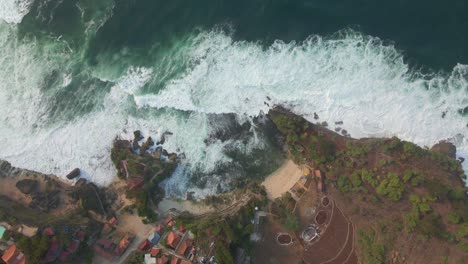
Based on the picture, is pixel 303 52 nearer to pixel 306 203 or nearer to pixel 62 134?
pixel 306 203

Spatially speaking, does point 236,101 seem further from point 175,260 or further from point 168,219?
point 175,260

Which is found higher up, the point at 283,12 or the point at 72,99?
the point at 283,12

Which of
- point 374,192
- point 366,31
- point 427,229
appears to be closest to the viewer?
point 427,229

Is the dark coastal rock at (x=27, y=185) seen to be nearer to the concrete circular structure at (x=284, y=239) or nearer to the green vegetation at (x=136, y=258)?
the green vegetation at (x=136, y=258)

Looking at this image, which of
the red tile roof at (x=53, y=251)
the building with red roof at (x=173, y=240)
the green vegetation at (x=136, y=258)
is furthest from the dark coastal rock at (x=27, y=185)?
the building with red roof at (x=173, y=240)

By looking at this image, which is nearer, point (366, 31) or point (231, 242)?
point (231, 242)

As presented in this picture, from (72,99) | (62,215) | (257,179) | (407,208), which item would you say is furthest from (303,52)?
(62,215)

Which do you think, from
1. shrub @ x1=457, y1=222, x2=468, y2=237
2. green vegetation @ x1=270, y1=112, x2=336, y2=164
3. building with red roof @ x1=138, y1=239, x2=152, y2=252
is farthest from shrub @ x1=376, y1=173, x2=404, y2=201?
building with red roof @ x1=138, y1=239, x2=152, y2=252

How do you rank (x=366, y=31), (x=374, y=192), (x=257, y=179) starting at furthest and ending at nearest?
(x=366, y=31), (x=257, y=179), (x=374, y=192)
